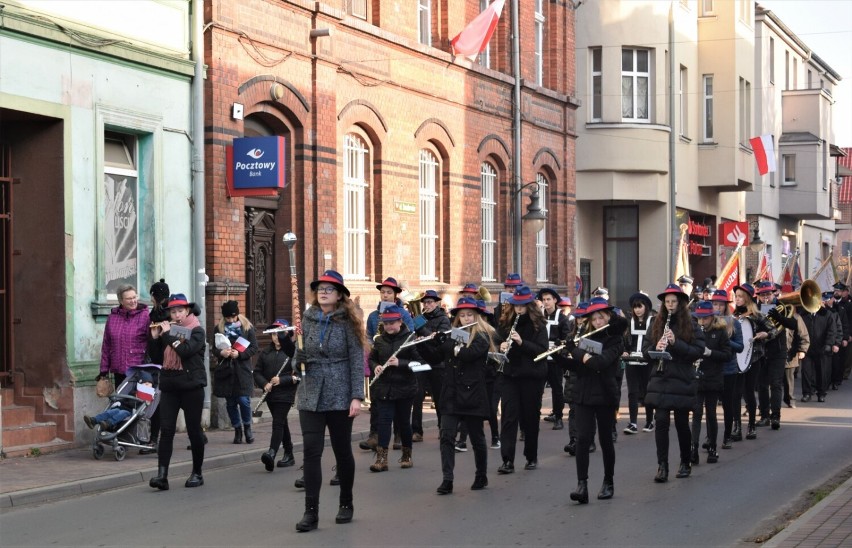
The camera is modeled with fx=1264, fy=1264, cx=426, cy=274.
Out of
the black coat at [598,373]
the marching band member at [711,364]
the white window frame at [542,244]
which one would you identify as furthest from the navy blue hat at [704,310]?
the white window frame at [542,244]

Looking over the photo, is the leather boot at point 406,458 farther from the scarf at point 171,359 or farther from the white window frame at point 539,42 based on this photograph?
the white window frame at point 539,42

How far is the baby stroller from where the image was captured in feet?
44.8

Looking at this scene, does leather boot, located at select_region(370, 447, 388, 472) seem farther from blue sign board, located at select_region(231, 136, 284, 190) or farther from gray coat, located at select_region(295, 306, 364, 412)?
blue sign board, located at select_region(231, 136, 284, 190)

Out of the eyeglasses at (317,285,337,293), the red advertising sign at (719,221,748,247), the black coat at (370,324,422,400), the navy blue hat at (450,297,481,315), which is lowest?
the black coat at (370,324,422,400)

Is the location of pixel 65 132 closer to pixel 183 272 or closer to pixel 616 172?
pixel 183 272

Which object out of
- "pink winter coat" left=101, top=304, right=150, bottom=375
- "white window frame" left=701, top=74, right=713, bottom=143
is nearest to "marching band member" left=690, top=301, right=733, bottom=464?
"pink winter coat" left=101, top=304, right=150, bottom=375

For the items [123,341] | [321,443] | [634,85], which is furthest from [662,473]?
[634,85]

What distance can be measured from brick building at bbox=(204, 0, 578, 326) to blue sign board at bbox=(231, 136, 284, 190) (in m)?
0.25

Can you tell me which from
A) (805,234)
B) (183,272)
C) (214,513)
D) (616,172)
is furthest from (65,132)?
(805,234)

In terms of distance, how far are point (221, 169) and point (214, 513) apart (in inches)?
315

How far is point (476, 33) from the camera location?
2389 centimetres

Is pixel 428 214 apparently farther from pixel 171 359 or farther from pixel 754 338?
pixel 171 359

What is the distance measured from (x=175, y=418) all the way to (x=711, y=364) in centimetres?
573

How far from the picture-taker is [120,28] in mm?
16000
